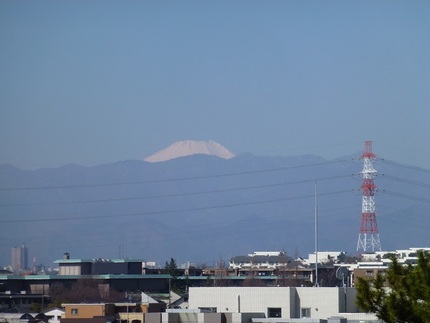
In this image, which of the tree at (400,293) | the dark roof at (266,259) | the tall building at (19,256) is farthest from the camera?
the tall building at (19,256)

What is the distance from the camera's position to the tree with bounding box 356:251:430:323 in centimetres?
1998

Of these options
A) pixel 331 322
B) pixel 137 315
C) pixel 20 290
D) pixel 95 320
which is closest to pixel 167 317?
pixel 331 322

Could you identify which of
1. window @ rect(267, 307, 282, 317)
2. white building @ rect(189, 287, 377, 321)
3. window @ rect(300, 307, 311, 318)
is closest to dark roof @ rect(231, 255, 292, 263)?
white building @ rect(189, 287, 377, 321)

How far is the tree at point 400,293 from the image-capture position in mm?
19984

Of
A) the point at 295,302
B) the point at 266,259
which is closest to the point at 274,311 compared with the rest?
the point at 295,302

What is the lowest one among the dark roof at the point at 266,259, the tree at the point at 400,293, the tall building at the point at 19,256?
the tree at the point at 400,293

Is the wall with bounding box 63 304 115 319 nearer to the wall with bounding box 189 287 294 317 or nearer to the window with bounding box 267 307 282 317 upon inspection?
the wall with bounding box 189 287 294 317

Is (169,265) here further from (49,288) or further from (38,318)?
(38,318)

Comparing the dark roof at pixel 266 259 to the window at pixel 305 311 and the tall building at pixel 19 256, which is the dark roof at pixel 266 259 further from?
the window at pixel 305 311

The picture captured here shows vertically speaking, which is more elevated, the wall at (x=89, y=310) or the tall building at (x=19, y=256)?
the tall building at (x=19, y=256)

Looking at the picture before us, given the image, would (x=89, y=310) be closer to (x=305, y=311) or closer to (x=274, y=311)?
(x=274, y=311)

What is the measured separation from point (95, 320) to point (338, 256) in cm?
8505

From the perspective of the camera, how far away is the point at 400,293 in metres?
20.4

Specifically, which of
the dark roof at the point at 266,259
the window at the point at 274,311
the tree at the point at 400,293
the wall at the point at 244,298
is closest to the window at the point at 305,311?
the wall at the point at 244,298
